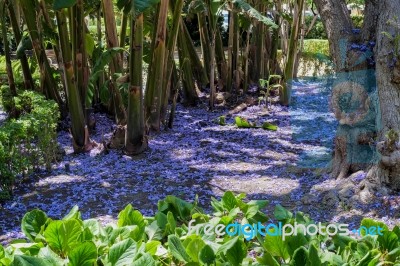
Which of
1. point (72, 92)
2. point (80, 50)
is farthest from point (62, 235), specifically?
point (80, 50)

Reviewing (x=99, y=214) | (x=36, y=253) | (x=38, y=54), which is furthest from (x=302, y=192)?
(x=38, y=54)

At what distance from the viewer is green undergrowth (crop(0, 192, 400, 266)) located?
2023mm

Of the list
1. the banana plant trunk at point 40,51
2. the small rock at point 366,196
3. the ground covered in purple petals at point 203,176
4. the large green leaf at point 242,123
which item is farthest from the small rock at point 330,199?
the banana plant trunk at point 40,51

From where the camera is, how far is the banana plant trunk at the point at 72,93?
7.31 metres

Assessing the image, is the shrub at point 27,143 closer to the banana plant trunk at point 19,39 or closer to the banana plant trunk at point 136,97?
the banana plant trunk at point 136,97

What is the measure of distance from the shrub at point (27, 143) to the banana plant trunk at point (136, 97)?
93cm

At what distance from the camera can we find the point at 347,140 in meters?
5.61

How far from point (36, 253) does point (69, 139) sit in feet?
21.2

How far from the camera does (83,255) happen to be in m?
2.01

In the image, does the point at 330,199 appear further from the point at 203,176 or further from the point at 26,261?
the point at 26,261

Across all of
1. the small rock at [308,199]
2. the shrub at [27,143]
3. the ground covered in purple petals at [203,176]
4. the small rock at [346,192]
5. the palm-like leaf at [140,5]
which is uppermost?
the palm-like leaf at [140,5]

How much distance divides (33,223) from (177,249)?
0.75 metres

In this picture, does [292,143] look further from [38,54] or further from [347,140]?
[38,54]

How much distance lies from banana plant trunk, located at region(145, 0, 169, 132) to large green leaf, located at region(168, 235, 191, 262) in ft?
19.1
